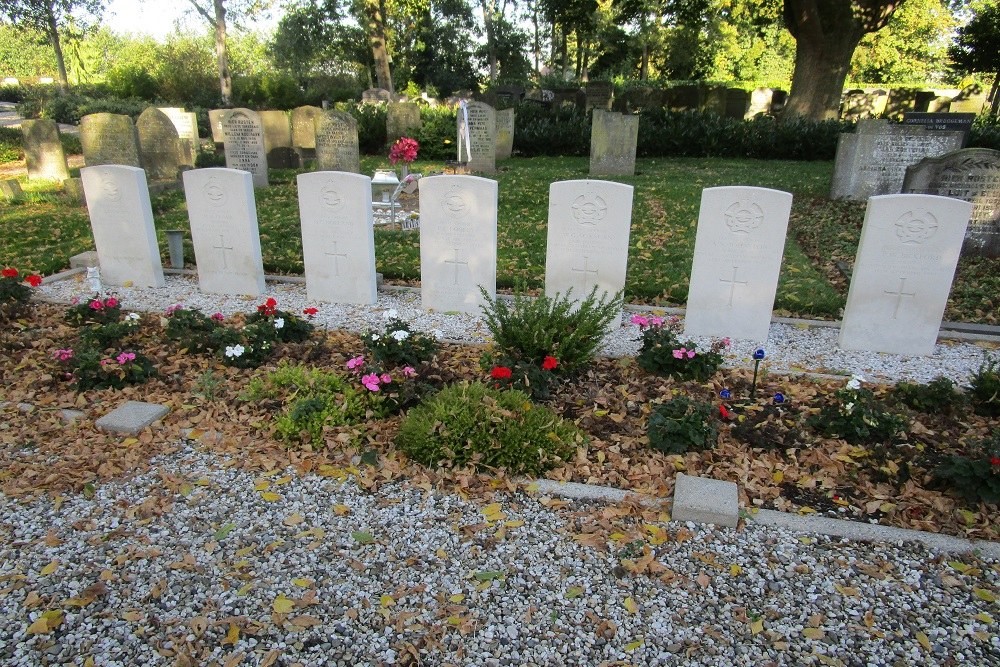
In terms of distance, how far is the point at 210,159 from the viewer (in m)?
14.4

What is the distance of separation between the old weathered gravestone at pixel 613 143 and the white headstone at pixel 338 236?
937 cm

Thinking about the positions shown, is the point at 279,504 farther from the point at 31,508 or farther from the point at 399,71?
the point at 399,71

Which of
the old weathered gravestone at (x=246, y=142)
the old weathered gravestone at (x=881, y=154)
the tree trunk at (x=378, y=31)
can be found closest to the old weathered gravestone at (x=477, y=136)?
the old weathered gravestone at (x=246, y=142)

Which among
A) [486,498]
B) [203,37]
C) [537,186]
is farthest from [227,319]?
[203,37]

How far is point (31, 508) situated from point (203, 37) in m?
57.9

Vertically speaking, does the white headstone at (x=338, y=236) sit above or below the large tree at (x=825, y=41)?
below

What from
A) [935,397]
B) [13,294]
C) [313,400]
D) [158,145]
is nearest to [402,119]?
[158,145]

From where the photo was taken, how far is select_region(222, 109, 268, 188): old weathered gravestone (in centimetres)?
1327

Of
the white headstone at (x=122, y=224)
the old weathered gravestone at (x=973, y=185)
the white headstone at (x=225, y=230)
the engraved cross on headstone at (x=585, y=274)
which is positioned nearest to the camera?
the engraved cross on headstone at (x=585, y=274)

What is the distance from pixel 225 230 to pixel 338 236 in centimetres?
125

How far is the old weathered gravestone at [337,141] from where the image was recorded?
14.2m

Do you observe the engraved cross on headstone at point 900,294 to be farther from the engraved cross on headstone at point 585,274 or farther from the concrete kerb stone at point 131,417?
the concrete kerb stone at point 131,417

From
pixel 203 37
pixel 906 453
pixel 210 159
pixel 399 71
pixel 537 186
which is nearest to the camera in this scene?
pixel 906 453

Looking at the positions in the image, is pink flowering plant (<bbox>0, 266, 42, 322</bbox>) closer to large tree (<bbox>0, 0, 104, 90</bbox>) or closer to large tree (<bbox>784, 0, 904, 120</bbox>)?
large tree (<bbox>784, 0, 904, 120</bbox>)
